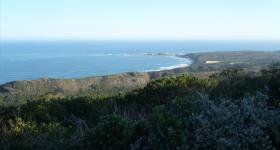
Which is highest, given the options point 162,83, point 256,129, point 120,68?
point 256,129

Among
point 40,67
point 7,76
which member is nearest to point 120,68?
point 40,67

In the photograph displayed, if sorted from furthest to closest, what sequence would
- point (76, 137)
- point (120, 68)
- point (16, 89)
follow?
point (120, 68) < point (16, 89) < point (76, 137)

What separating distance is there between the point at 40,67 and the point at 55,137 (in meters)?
93.5

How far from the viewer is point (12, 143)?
4.64 meters

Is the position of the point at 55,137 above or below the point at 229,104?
below

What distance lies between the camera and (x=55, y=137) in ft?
15.4

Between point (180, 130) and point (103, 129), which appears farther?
point (103, 129)

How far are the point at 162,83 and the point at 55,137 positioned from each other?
7.81 meters

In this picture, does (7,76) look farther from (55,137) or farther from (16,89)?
(55,137)

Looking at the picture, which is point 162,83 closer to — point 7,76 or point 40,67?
point 7,76

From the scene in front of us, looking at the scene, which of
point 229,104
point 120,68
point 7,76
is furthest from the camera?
point 120,68

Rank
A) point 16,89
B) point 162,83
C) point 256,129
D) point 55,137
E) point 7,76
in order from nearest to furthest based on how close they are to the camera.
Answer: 1. point 256,129
2. point 55,137
3. point 162,83
4. point 16,89
5. point 7,76

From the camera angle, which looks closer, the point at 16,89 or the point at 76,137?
the point at 76,137

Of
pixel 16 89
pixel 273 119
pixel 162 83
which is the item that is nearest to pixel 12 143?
pixel 273 119
